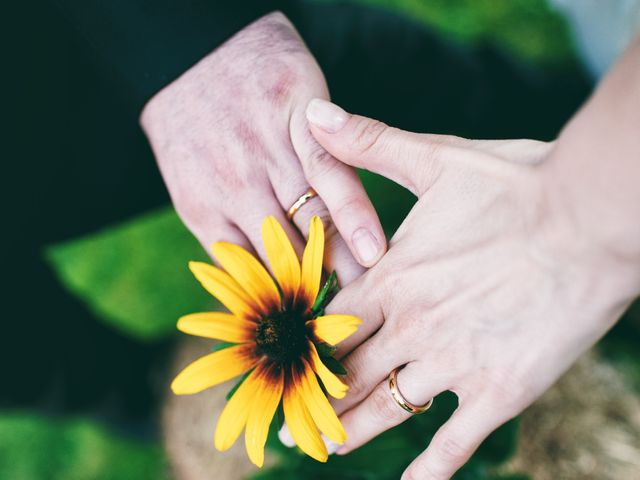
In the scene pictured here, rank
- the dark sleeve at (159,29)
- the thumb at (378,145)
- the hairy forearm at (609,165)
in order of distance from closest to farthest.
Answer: the hairy forearm at (609,165) → the thumb at (378,145) → the dark sleeve at (159,29)

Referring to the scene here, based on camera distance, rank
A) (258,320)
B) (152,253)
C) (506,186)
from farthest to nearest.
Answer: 1. (152,253)
2. (258,320)
3. (506,186)

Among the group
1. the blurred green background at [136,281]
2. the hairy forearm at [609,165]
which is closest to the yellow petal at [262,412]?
the hairy forearm at [609,165]

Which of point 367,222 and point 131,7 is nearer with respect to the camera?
point 367,222

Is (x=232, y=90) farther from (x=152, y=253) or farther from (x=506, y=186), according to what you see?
(x=152, y=253)

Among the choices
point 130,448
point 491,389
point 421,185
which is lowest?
point 130,448

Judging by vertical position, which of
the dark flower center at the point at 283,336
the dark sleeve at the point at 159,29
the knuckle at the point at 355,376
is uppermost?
the dark sleeve at the point at 159,29

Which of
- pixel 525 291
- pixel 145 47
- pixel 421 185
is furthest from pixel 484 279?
pixel 145 47

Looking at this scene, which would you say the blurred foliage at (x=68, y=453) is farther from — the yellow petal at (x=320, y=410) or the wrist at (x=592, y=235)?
the wrist at (x=592, y=235)

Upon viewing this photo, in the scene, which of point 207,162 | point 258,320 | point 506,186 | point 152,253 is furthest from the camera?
point 152,253
